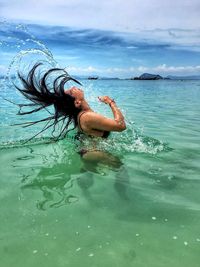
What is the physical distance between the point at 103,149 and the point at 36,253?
3.33 meters

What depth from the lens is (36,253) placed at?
402 centimetres

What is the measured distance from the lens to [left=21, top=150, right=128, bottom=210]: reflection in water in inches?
212

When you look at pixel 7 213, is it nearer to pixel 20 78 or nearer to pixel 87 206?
pixel 87 206

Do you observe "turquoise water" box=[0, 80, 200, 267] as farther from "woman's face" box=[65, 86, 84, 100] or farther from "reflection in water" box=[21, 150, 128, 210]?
"woman's face" box=[65, 86, 84, 100]

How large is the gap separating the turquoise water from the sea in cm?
1

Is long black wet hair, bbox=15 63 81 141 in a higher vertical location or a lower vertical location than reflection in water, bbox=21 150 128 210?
higher

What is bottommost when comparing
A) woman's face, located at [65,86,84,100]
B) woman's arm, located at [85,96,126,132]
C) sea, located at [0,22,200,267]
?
sea, located at [0,22,200,267]

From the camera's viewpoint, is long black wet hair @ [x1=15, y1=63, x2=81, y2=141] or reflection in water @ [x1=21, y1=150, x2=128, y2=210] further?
long black wet hair @ [x1=15, y1=63, x2=81, y2=141]

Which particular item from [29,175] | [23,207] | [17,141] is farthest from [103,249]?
[17,141]

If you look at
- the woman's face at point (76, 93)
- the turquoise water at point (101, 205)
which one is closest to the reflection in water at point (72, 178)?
the turquoise water at point (101, 205)

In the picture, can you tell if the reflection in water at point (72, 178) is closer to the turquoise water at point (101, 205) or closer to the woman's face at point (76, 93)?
the turquoise water at point (101, 205)

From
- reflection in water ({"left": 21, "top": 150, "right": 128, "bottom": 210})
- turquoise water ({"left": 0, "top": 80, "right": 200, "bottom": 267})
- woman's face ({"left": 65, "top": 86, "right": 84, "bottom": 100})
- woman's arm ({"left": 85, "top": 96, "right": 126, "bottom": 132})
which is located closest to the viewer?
turquoise water ({"left": 0, "top": 80, "right": 200, "bottom": 267})

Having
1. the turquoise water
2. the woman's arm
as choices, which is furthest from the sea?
the woman's arm

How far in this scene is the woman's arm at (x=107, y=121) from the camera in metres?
6.64
